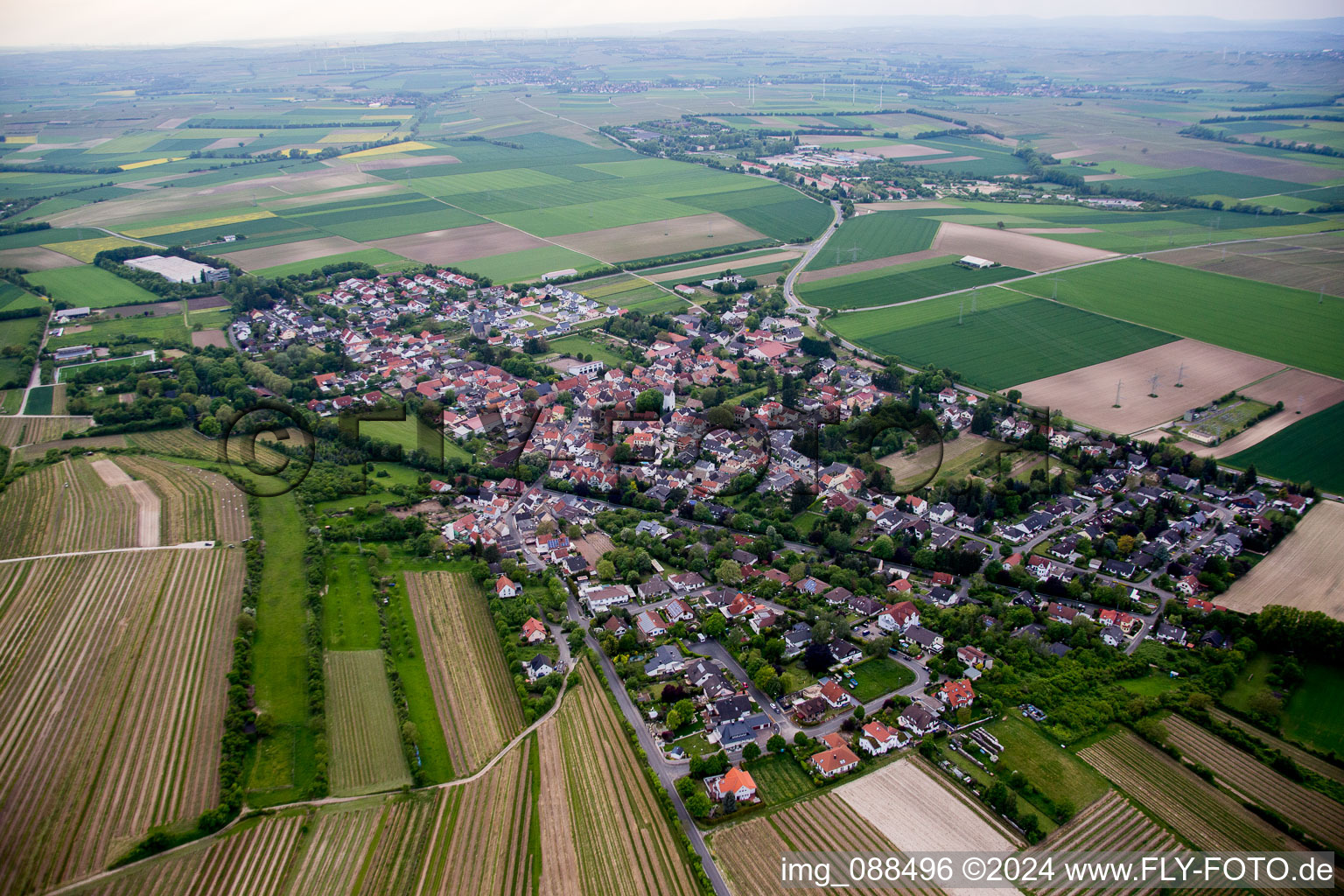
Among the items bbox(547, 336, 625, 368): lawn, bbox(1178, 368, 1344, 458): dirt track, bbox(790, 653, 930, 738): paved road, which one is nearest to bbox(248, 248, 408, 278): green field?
bbox(547, 336, 625, 368): lawn

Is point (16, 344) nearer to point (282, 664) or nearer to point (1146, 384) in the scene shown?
point (282, 664)

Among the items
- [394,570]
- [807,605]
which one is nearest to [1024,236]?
[807,605]

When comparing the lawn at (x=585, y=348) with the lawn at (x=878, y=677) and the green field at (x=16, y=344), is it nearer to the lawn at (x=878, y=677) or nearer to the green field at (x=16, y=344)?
the lawn at (x=878, y=677)

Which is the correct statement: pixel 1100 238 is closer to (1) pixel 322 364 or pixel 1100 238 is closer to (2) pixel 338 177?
→ (1) pixel 322 364

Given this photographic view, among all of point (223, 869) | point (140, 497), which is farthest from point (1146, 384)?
point (140, 497)

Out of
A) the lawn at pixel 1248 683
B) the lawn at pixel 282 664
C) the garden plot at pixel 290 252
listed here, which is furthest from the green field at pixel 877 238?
the lawn at pixel 282 664

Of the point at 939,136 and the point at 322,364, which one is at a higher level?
the point at 939,136

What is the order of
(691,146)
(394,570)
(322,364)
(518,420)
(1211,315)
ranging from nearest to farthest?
(394,570) < (518,420) < (322,364) < (1211,315) < (691,146)
